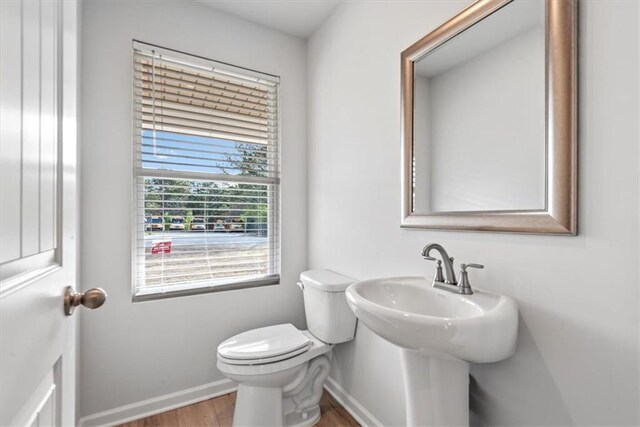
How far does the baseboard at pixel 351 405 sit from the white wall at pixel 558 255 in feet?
0.18

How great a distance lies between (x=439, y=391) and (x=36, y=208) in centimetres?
113

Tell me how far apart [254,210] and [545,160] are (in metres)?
1.60

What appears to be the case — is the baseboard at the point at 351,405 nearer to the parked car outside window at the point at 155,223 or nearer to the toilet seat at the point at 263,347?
the toilet seat at the point at 263,347

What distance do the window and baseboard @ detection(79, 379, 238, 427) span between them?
0.59 metres

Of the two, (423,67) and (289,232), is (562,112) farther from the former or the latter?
(289,232)

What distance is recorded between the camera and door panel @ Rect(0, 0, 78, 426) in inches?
15.2

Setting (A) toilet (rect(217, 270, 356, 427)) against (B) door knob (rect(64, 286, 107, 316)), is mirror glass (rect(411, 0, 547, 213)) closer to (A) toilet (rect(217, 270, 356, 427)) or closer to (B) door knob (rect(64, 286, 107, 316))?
(A) toilet (rect(217, 270, 356, 427))

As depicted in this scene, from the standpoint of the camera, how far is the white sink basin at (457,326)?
2.51 feet

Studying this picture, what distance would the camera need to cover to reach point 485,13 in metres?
1.00

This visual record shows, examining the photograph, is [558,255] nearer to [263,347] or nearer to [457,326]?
[457,326]

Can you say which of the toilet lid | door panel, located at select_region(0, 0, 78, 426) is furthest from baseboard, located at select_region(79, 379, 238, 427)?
door panel, located at select_region(0, 0, 78, 426)

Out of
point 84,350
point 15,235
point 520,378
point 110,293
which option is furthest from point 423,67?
point 84,350

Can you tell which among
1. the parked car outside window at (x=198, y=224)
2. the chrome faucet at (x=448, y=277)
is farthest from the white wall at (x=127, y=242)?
the chrome faucet at (x=448, y=277)

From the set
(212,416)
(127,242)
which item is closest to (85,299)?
(127,242)
